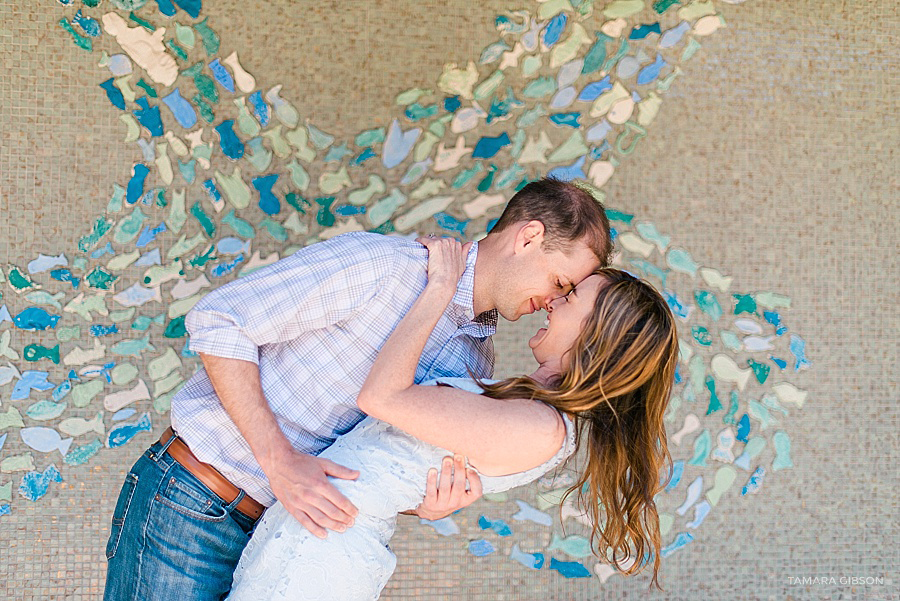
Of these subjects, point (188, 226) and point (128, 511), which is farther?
point (188, 226)

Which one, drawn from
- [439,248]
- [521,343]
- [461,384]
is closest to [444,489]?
[461,384]

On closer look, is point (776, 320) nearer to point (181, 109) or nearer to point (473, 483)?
point (473, 483)

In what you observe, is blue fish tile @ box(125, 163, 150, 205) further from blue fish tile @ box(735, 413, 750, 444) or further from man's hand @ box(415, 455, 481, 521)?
blue fish tile @ box(735, 413, 750, 444)

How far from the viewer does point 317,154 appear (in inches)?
126

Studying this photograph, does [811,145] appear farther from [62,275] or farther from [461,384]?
[62,275]

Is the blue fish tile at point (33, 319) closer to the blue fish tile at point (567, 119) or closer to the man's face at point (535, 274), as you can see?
the man's face at point (535, 274)

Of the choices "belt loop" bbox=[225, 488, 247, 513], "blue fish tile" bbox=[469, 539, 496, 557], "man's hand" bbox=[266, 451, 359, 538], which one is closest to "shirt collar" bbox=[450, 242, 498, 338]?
"man's hand" bbox=[266, 451, 359, 538]

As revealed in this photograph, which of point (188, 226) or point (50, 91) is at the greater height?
point (50, 91)

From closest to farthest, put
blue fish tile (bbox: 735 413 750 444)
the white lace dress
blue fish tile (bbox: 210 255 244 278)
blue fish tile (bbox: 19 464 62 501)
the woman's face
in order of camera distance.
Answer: the white lace dress
the woman's face
blue fish tile (bbox: 19 464 62 501)
blue fish tile (bbox: 210 255 244 278)
blue fish tile (bbox: 735 413 750 444)

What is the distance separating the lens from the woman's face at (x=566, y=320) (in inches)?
72.6

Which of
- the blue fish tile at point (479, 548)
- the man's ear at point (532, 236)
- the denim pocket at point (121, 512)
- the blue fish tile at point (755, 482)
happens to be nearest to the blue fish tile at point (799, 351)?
the blue fish tile at point (755, 482)

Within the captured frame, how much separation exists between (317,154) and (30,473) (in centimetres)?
161

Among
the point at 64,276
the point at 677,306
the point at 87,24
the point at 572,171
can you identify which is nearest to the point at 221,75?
the point at 87,24

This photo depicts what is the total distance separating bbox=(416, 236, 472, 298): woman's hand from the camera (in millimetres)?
1787
